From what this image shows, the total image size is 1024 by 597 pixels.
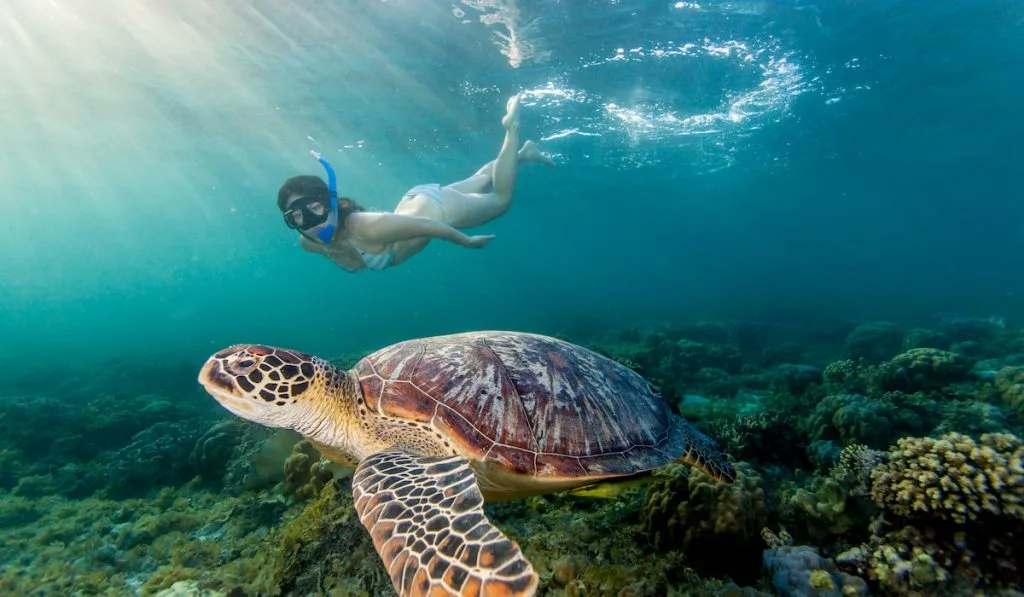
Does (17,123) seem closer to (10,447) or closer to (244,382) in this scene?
(10,447)

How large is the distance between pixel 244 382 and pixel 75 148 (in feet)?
94.4

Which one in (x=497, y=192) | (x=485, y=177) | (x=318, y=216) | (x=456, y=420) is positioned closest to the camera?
(x=456, y=420)

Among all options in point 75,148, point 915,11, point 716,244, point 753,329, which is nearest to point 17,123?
point 75,148

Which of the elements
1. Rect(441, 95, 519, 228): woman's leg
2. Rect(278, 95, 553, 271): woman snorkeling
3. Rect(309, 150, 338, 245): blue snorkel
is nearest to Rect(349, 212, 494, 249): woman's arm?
Rect(278, 95, 553, 271): woman snorkeling

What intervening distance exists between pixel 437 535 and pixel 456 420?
2.53 feet

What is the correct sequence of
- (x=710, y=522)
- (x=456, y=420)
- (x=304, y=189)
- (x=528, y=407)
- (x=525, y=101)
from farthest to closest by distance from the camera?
1. (x=525, y=101)
2. (x=304, y=189)
3. (x=528, y=407)
4. (x=456, y=420)
5. (x=710, y=522)

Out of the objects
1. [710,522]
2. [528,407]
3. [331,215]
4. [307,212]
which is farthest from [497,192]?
[710,522]

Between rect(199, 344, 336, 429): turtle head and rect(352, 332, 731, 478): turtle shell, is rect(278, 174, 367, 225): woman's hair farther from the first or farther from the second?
rect(199, 344, 336, 429): turtle head

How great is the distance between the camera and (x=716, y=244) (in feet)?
267

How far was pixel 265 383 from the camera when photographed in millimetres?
2328

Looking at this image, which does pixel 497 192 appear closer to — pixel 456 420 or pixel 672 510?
pixel 456 420

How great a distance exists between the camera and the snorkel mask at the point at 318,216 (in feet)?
16.3

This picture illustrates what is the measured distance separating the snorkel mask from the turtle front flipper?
12.4ft

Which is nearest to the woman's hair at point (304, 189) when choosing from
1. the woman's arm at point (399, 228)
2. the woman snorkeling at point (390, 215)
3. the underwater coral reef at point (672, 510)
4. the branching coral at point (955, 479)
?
the woman snorkeling at point (390, 215)
